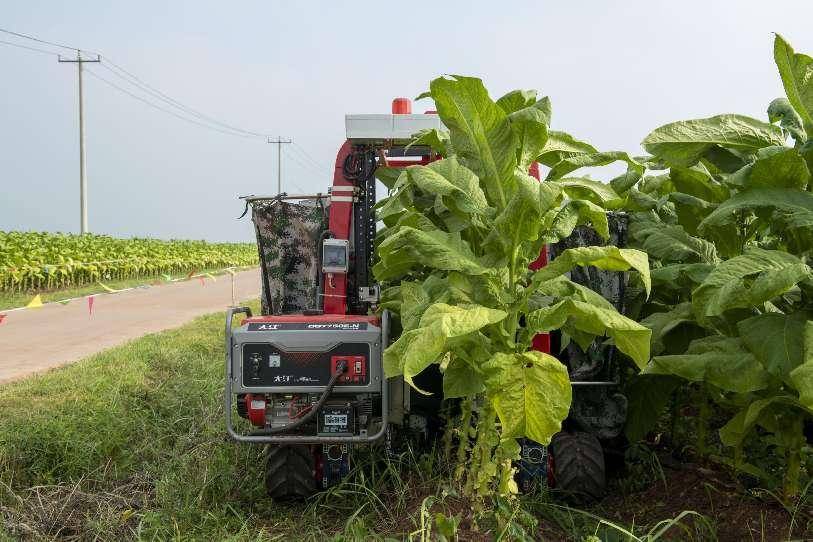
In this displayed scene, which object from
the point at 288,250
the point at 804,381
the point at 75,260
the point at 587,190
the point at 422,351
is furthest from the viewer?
the point at 75,260

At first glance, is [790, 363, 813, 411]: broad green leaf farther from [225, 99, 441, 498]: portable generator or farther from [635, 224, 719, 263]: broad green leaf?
[225, 99, 441, 498]: portable generator

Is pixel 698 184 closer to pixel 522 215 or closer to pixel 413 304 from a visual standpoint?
pixel 522 215

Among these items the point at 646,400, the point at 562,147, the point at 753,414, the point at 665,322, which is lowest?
the point at 646,400

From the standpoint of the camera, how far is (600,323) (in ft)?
10.1

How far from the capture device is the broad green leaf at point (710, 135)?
369cm

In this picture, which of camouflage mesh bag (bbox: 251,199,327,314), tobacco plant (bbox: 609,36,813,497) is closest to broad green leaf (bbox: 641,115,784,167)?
tobacco plant (bbox: 609,36,813,497)

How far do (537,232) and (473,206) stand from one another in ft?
0.99

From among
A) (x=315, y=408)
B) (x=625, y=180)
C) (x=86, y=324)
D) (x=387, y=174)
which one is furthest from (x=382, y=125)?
(x=86, y=324)

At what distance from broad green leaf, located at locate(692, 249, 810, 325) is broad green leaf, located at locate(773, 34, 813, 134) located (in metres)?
0.80

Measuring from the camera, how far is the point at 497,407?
295 cm

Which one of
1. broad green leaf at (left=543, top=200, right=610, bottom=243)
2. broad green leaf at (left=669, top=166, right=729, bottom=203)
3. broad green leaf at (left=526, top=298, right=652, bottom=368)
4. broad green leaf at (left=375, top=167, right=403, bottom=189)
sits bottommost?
broad green leaf at (left=526, top=298, right=652, bottom=368)

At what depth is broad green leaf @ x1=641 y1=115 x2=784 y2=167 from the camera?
369 centimetres

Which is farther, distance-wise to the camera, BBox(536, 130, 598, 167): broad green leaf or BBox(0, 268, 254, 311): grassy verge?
BBox(0, 268, 254, 311): grassy verge

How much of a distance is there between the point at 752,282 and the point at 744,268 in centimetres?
20
